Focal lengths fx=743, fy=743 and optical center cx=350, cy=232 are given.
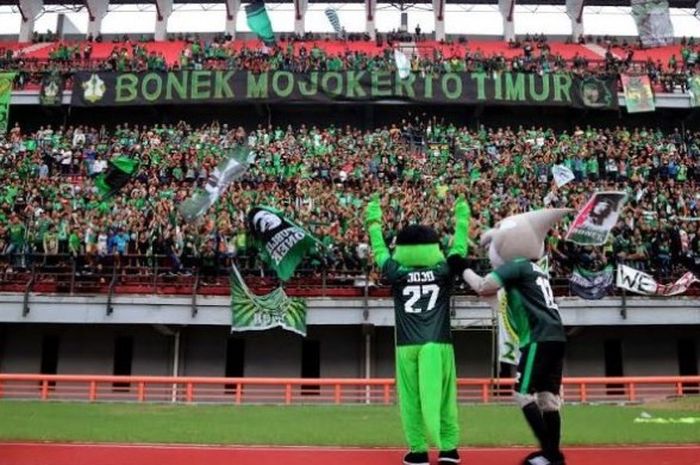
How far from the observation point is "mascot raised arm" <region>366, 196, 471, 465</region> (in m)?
6.23

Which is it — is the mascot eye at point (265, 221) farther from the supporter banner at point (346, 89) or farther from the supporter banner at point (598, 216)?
→ the supporter banner at point (346, 89)

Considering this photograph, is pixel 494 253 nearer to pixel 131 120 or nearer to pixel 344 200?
pixel 344 200

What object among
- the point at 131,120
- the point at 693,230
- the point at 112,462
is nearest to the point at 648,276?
the point at 693,230

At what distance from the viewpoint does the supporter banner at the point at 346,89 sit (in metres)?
28.1

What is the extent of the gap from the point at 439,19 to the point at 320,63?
11365 millimetres

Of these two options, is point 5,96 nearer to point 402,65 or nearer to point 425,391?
point 402,65

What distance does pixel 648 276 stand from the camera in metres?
18.5

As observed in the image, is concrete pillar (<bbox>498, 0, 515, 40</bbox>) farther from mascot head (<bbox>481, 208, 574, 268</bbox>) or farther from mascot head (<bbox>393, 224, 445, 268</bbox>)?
mascot head (<bbox>393, 224, 445, 268</bbox>)

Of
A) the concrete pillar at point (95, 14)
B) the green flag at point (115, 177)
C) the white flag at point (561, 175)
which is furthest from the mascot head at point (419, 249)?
the concrete pillar at point (95, 14)

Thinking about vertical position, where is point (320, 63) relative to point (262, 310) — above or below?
above

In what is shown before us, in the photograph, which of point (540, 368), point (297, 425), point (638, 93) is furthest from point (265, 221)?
point (638, 93)

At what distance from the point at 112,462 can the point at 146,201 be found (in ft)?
48.9

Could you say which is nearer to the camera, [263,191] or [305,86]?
[263,191]

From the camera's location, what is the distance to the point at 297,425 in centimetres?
1057
